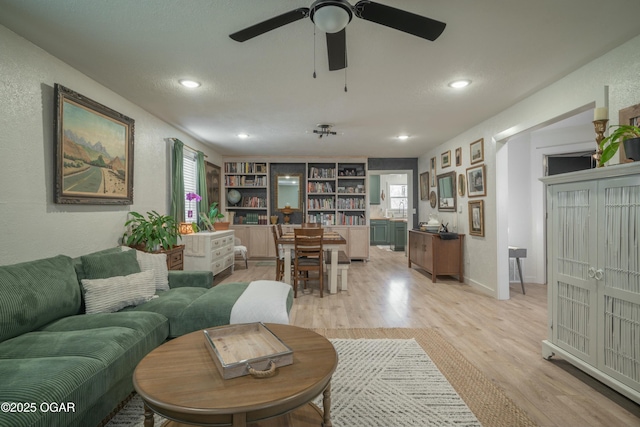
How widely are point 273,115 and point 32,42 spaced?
2.46m

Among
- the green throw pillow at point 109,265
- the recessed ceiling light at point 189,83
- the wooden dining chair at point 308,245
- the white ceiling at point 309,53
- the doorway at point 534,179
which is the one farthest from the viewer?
the doorway at point 534,179

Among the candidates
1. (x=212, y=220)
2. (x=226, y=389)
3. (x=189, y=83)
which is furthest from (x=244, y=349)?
(x=212, y=220)

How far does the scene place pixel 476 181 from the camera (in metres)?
4.75

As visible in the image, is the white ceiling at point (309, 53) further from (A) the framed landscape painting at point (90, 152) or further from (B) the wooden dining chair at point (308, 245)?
(B) the wooden dining chair at point (308, 245)

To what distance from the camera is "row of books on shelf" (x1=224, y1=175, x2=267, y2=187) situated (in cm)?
748

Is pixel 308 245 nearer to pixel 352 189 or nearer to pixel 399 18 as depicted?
pixel 399 18

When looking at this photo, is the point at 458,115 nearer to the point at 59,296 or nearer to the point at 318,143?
the point at 318,143

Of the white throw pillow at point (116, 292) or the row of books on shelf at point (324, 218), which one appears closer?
the white throw pillow at point (116, 292)

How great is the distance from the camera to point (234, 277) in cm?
558

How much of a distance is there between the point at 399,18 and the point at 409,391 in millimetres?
2261

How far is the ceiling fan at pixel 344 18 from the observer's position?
151cm

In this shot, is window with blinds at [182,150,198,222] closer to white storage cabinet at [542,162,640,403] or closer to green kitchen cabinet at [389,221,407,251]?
white storage cabinet at [542,162,640,403]

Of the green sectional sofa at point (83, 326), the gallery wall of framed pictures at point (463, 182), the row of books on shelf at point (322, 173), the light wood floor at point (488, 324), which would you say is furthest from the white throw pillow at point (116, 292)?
the row of books on shelf at point (322, 173)

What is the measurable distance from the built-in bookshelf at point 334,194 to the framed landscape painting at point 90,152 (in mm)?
4521
